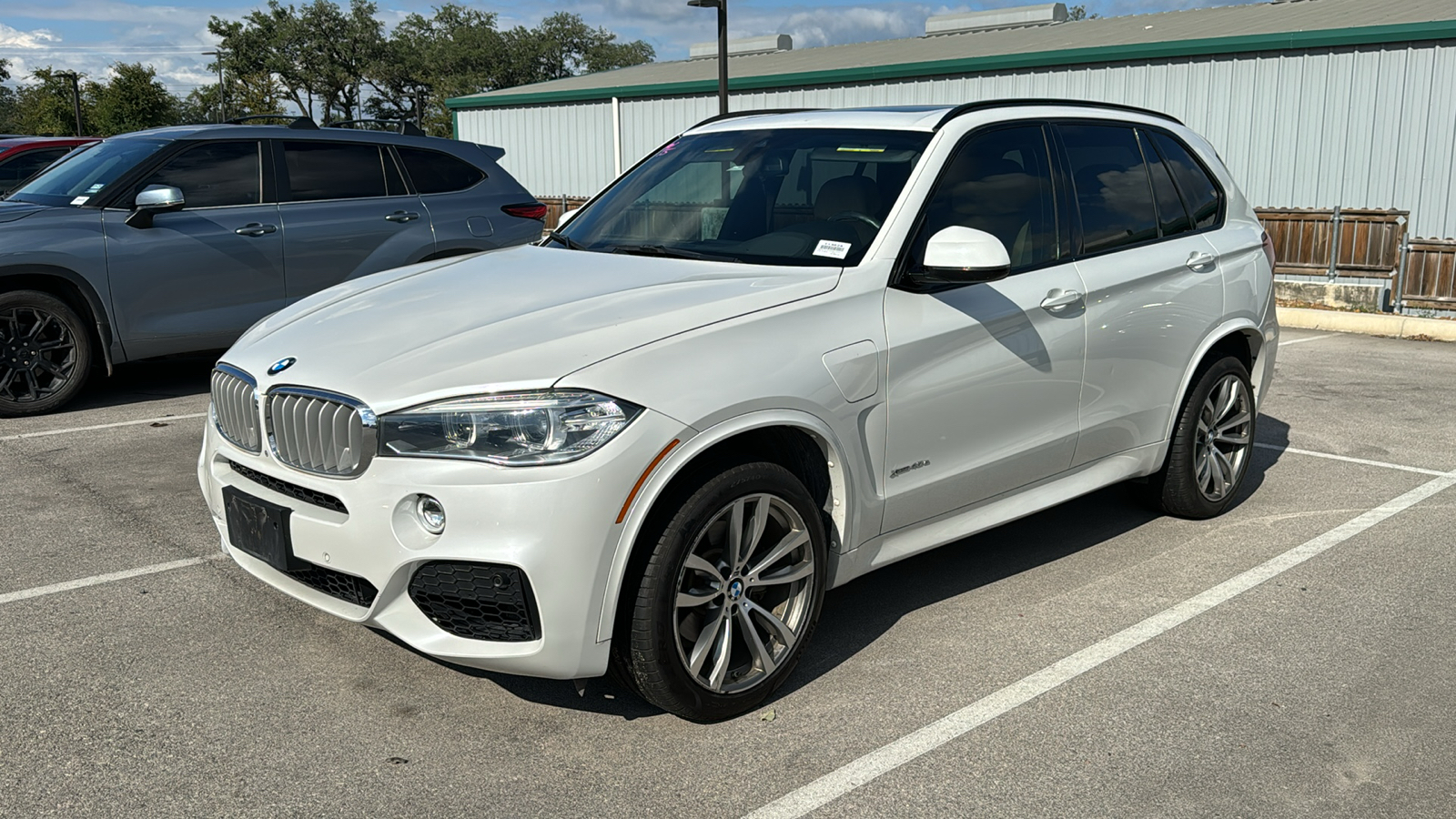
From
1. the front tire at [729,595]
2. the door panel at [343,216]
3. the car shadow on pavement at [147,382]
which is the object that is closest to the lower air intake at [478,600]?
the front tire at [729,595]

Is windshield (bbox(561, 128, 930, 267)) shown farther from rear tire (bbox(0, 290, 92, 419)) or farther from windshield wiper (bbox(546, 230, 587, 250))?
rear tire (bbox(0, 290, 92, 419))

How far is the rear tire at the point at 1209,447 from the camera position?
5.42 metres

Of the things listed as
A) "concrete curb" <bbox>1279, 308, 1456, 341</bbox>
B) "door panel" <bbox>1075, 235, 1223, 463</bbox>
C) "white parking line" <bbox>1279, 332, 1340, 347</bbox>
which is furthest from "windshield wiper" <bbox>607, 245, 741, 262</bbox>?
"concrete curb" <bbox>1279, 308, 1456, 341</bbox>

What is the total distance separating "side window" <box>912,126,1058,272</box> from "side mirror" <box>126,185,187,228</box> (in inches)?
211

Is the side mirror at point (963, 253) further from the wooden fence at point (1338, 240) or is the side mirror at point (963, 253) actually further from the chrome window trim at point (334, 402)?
the wooden fence at point (1338, 240)

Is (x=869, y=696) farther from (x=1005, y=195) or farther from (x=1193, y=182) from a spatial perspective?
(x=1193, y=182)

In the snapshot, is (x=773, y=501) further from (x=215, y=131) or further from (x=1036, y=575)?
(x=215, y=131)

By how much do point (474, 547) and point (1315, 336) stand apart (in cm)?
1192

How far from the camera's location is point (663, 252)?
4453 millimetres

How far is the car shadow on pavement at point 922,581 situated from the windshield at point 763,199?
133 cm

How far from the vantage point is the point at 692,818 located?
311 cm

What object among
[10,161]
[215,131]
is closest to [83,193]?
[215,131]

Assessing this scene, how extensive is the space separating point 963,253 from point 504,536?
174 cm

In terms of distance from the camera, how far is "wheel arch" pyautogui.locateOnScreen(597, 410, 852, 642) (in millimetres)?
3258
